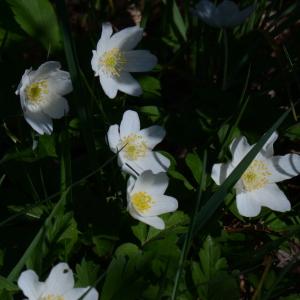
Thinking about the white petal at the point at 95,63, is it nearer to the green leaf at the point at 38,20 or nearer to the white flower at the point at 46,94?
the white flower at the point at 46,94

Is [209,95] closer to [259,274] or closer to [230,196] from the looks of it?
[230,196]

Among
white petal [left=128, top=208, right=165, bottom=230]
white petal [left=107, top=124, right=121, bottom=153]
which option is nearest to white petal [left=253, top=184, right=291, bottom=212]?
white petal [left=128, top=208, right=165, bottom=230]

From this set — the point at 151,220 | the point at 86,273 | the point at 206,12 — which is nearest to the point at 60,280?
the point at 86,273

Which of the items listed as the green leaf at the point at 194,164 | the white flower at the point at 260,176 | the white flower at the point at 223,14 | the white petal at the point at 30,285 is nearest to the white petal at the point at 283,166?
the white flower at the point at 260,176

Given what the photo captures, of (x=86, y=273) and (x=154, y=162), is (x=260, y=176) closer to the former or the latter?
(x=154, y=162)

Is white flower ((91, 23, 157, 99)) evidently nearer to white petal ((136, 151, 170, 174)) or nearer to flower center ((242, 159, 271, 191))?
white petal ((136, 151, 170, 174))

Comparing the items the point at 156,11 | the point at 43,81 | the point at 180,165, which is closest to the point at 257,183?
the point at 180,165
